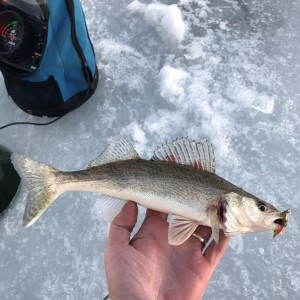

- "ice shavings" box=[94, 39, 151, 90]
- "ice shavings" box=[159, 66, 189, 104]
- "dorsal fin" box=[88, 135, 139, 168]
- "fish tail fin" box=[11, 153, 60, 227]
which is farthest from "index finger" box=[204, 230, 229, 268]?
"ice shavings" box=[94, 39, 151, 90]

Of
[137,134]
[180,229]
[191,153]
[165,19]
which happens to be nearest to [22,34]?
[137,134]

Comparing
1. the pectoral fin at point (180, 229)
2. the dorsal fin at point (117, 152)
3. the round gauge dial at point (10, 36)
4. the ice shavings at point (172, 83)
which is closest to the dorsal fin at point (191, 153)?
the dorsal fin at point (117, 152)

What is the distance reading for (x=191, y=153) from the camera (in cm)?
174

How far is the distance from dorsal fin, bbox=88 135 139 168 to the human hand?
0.22 meters

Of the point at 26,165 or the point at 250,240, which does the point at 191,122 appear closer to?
the point at 250,240

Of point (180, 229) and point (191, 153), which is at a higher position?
point (191, 153)

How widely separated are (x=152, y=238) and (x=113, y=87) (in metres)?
1.36

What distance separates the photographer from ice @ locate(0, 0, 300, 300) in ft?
7.03

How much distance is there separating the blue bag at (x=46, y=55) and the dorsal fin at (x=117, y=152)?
2.97ft

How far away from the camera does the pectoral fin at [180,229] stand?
1.65 m

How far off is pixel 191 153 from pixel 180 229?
34cm

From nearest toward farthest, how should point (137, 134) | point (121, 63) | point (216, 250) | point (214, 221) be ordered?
point (214, 221)
point (216, 250)
point (137, 134)
point (121, 63)

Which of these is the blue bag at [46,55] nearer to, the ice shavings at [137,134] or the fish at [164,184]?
the ice shavings at [137,134]

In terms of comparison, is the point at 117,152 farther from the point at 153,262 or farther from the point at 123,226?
the point at 153,262
